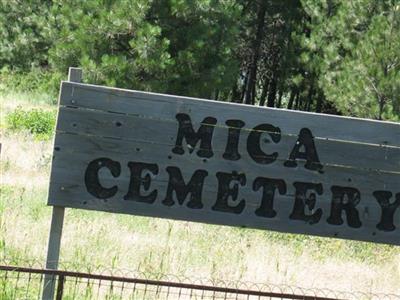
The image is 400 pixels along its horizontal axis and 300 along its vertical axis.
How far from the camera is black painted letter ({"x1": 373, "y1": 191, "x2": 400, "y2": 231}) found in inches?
159

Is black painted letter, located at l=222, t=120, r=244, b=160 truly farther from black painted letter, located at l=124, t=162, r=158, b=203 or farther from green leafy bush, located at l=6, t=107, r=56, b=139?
green leafy bush, located at l=6, t=107, r=56, b=139

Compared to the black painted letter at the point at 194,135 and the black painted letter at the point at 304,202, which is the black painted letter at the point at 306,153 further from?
the black painted letter at the point at 194,135

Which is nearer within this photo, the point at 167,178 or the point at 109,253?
the point at 167,178

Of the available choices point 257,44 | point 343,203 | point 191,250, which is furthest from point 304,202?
point 257,44

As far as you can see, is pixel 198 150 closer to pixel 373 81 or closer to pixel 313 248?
pixel 313 248

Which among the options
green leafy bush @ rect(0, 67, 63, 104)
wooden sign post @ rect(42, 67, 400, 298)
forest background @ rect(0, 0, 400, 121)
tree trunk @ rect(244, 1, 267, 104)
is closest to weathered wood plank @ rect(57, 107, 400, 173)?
wooden sign post @ rect(42, 67, 400, 298)

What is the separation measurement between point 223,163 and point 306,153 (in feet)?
1.58

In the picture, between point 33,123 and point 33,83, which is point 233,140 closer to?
point 33,123

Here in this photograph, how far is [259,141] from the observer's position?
155 inches

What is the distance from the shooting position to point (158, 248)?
18.5 feet

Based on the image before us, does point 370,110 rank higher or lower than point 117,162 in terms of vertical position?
higher

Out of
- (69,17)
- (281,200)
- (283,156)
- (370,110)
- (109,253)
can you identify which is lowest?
(109,253)

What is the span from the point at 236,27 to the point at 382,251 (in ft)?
36.9

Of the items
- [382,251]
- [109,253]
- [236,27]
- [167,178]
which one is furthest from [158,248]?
[236,27]
